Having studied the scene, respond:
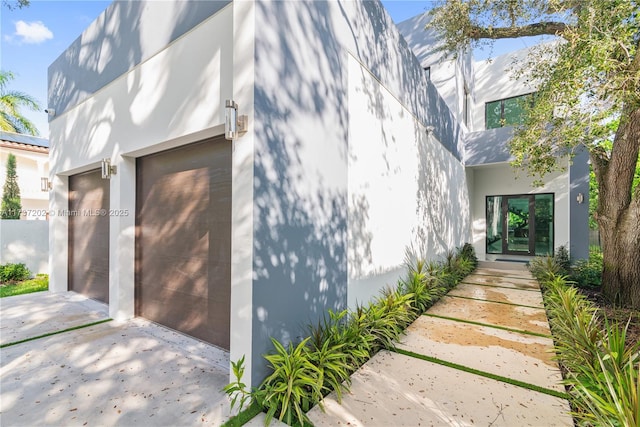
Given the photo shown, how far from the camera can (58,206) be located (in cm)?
684

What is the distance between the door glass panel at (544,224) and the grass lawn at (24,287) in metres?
15.6

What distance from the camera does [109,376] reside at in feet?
10.7

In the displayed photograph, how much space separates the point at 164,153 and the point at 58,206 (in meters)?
4.32

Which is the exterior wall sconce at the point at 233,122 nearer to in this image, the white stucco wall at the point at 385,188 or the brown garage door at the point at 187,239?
the brown garage door at the point at 187,239

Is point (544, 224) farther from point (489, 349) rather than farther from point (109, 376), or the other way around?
point (109, 376)

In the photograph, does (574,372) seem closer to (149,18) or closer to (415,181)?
(415,181)

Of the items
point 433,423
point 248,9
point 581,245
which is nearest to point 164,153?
point 248,9

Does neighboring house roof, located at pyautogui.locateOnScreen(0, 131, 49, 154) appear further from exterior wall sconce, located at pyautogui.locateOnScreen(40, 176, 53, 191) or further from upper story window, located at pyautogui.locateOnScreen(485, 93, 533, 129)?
upper story window, located at pyautogui.locateOnScreen(485, 93, 533, 129)

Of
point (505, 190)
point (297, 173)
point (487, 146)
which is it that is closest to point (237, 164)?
point (297, 173)

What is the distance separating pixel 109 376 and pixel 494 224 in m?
13.4

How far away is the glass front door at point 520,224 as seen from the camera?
11.0 m

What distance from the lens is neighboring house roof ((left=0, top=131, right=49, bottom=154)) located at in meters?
11.8

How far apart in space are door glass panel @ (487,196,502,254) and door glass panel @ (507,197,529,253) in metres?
0.34

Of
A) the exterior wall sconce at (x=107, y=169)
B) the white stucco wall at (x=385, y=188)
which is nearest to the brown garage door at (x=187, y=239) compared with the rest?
the exterior wall sconce at (x=107, y=169)
